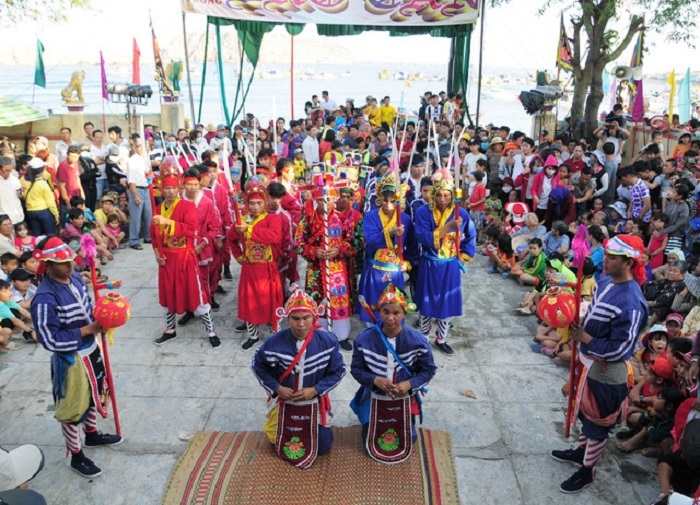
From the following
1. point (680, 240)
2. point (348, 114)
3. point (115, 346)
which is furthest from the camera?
point (348, 114)

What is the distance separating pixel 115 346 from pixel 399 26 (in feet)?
33.7

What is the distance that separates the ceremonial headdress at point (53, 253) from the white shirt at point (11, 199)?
5093 millimetres

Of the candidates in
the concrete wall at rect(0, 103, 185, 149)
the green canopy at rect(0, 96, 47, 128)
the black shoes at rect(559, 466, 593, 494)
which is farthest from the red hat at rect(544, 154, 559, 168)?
the green canopy at rect(0, 96, 47, 128)

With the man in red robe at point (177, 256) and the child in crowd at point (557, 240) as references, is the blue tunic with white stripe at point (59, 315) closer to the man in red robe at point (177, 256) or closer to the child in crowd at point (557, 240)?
the man in red robe at point (177, 256)

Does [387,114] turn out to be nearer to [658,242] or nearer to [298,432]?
[658,242]

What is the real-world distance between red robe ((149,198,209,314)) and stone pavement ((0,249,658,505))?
0.51 meters

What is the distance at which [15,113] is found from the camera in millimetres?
12859

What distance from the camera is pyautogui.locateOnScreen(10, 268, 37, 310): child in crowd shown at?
656 centimetres

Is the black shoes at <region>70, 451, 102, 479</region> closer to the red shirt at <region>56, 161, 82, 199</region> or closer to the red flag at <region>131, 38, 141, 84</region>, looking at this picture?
the red shirt at <region>56, 161, 82, 199</region>

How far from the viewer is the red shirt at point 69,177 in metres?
9.25

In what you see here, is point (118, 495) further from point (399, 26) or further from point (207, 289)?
point (399, 26)

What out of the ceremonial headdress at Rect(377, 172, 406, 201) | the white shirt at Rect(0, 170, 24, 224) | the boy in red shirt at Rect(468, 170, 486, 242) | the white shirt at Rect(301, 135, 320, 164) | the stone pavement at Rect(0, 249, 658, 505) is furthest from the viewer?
the white shirt at Rect(301, 135, 320, 164)

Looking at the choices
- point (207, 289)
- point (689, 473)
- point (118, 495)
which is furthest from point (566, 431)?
point (207, 289)

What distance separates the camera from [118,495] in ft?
12.9
